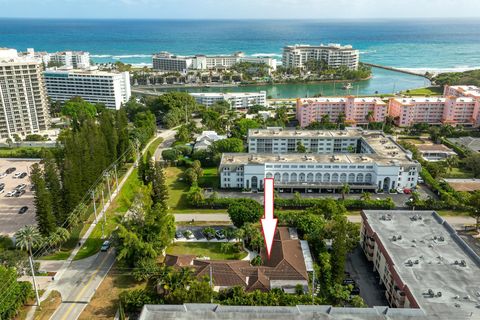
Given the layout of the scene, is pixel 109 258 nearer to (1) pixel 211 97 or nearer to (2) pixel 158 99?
(2) pixel 158 99

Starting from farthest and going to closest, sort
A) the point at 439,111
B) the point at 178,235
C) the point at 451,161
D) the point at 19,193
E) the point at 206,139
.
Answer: the point at 439,111
the point at 206,139
the point at 451,161
the point at 19,193
the point at 178,235

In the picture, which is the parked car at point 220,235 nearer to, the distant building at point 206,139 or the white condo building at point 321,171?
the white condo building at point 321,171

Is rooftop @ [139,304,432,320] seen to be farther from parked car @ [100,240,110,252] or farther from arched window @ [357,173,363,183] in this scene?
arched window @ [357,173,363,183]

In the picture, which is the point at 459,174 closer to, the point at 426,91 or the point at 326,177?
the point at 326,177

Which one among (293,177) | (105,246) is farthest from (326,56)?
(105,246)

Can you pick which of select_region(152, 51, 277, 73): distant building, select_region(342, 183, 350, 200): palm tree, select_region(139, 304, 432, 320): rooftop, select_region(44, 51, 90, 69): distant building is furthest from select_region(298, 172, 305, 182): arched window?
select_region(44, 51, 90, 69): distant building

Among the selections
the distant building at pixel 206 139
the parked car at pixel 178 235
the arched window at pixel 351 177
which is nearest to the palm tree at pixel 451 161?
the arched window at pixel 351 177

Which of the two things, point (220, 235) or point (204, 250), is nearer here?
point (204, 250)

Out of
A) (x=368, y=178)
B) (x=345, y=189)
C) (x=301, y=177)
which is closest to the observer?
(x=345, y=189)
